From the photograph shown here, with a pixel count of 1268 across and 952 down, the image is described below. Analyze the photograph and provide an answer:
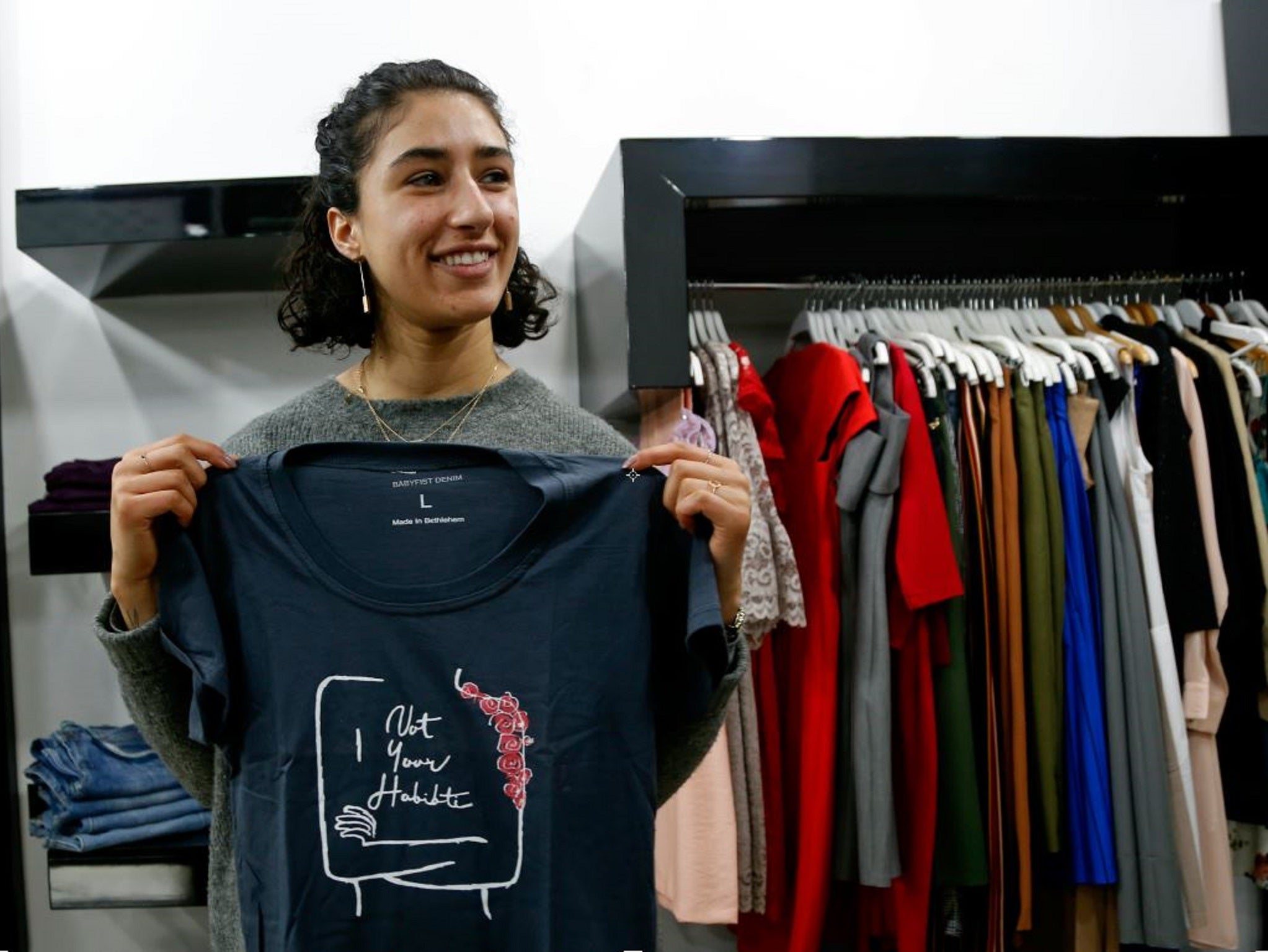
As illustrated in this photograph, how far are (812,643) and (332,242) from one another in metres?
1.02

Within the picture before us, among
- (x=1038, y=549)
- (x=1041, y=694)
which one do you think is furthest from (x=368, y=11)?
(x=1041, y=694)

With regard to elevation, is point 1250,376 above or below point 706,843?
above

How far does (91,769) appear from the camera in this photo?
5.76ft

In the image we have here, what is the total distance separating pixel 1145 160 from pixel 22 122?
2.06 meters

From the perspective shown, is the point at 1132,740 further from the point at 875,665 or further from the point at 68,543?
the point at 68,543

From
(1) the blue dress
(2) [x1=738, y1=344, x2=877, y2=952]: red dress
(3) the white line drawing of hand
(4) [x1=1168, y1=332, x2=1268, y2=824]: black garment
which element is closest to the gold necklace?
(3) the white line drawing of hand

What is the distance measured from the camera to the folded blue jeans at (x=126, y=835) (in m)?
1.73

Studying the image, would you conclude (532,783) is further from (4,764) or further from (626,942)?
(4,764)

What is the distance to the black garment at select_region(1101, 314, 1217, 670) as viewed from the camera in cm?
187

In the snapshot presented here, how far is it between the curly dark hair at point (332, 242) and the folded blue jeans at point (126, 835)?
86 cm

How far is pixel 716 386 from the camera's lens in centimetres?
188

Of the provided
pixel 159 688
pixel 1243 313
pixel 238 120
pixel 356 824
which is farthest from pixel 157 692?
pixel 1243 313

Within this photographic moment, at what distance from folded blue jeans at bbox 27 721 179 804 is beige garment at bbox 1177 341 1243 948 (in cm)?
169

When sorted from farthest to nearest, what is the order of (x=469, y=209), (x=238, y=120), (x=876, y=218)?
1. (x=238, y=120)
2. (x=876, y=218)
3. (x=469, y=209)
